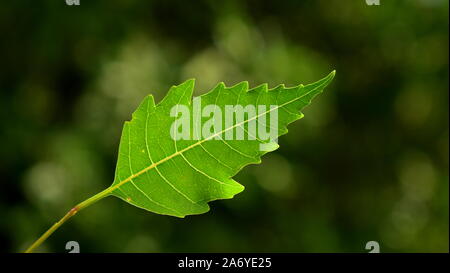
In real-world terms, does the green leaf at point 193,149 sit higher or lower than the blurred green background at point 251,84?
lower

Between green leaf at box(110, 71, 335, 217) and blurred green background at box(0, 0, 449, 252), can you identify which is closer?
green leaf at box(110, 71, 335, 217)

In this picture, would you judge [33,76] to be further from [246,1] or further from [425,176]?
[425,176]

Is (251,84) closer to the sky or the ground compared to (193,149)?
closer to the sky

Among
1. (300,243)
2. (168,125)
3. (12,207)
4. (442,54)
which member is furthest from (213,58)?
(168,125)

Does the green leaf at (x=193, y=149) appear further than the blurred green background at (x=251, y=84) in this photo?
No
